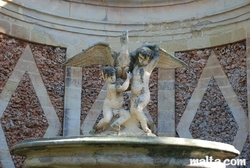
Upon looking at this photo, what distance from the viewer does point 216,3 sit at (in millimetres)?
9094

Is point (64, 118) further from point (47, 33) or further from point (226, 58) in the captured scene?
point (226, 58)

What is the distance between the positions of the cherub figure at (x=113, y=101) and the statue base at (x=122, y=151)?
1057mm

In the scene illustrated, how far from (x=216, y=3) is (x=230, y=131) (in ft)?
7.90

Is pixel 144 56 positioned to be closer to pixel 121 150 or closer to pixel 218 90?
pixel 121 150

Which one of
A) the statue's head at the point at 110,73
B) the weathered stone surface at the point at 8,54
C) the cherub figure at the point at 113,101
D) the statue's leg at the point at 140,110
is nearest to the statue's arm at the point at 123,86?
the cherub figure at the point at 113,101

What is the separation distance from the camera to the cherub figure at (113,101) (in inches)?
242

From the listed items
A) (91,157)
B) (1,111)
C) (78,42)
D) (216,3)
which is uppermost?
(216,3)

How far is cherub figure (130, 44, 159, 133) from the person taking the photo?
20.3ft

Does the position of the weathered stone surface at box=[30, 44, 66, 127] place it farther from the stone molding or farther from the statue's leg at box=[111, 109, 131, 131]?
the statue's leg at box=[111, 109, 131, 131]

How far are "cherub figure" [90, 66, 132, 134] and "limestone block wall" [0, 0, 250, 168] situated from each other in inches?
104

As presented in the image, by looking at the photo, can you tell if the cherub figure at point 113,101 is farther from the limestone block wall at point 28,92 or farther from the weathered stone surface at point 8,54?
the weathered stone surface at point 8,54

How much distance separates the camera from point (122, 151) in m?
5.02

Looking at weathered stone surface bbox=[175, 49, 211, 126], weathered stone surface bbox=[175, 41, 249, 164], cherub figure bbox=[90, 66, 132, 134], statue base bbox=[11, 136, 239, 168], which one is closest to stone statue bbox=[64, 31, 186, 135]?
cherub figure bbox=[90, 66, 132, 134]

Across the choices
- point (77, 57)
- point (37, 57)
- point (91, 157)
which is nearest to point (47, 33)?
point (37, 57)
